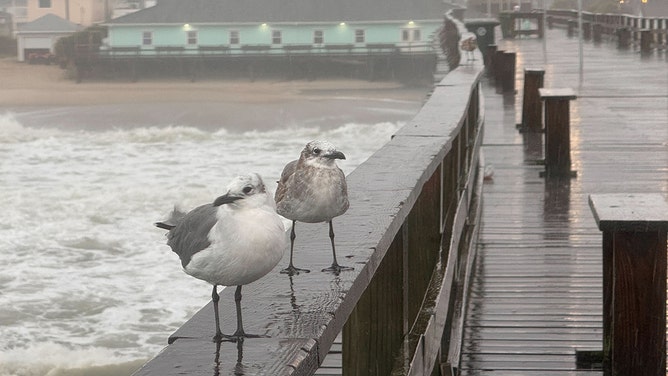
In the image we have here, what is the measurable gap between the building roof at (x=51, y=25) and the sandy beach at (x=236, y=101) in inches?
249

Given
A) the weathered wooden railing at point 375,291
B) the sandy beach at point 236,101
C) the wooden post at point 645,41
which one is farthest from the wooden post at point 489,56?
the sandy beach at point 236,101

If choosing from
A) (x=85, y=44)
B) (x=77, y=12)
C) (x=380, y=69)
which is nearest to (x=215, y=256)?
(x=380, y=69)

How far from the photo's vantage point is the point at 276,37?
403 ft

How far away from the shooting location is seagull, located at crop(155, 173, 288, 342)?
2691mm

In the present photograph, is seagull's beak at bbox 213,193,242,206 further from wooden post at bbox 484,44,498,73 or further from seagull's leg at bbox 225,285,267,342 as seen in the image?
wooden post at bbox 484,44,498,73

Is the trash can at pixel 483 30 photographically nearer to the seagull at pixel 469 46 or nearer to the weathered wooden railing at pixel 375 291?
the seagull at pixel 469 46

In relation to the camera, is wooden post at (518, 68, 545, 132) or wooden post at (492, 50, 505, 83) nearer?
wooden post at (518, 68, 545, 132)

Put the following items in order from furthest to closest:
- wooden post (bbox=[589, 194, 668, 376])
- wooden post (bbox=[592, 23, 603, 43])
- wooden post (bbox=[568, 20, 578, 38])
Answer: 1. wooden post (bbox=[568, 20, 578, 38])
2. wooden post (bbox=[592, 23, 603, 43])
3. wooden post (bbox=[589, 194, 668, 376])

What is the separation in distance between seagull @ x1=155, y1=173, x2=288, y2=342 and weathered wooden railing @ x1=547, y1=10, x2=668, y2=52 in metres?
33.7

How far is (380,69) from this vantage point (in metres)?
116

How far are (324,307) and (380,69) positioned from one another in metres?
114

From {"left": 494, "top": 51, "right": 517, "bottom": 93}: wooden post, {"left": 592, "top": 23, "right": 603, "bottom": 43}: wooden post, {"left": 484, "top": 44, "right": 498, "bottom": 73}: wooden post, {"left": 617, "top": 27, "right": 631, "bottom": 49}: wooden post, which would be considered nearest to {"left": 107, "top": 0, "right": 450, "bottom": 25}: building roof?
{"left": 592, "top": 23, "right": 603, "bottom": 43}: wooden post

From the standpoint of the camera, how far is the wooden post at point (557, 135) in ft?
43.2

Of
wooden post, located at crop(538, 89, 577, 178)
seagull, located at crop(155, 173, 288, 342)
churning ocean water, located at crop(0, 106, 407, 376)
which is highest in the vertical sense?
seagull, located at crop(155, 173, 288, 342)
